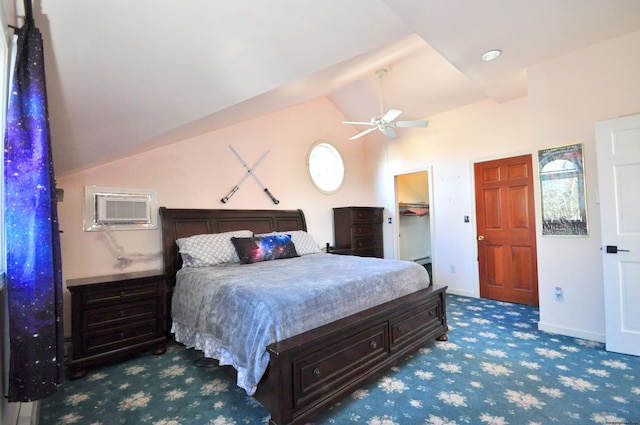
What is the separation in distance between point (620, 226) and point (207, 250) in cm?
386

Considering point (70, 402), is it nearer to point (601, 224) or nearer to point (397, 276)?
point (397, 276)

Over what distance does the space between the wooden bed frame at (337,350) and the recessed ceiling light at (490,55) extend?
2.30 meters

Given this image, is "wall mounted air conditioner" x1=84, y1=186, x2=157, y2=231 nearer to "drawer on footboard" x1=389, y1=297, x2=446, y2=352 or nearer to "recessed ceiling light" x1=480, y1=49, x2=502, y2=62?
"drawer on footboard" x1=389, y1=297, x2=446, y2=352

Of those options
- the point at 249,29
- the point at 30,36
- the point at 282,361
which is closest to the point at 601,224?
the point at 282,361

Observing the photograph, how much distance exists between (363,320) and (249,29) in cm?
202

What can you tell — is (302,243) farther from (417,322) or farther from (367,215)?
(417,322)

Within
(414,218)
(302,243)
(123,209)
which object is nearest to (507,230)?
(414,218)

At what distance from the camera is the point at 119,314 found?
2.58 metres

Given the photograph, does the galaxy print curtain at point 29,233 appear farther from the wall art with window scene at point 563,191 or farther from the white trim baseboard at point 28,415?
the wall art with window scene at point 563,191

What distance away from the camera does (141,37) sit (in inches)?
57.8

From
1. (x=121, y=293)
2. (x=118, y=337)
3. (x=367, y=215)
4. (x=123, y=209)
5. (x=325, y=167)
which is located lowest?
(x=118, y=337)

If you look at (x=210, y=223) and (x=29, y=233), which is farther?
(x=210, y=223)

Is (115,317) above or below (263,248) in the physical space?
below

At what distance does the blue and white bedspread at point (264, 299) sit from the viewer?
180 cm
